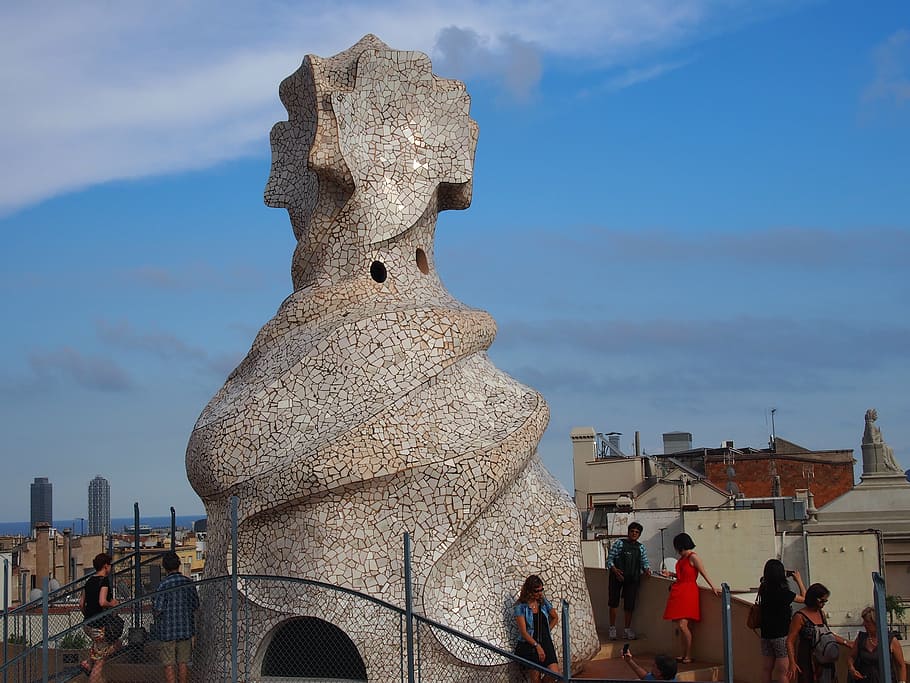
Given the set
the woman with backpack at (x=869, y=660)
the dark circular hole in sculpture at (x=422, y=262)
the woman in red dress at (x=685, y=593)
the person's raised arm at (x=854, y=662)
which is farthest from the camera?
the dark circular hole in sculpture at (x=422, y=262)

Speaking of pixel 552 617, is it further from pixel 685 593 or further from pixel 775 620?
pixel 775 620

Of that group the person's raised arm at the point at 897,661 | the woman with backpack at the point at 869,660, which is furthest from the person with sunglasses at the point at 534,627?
the person's raised arm at the point at 897,661

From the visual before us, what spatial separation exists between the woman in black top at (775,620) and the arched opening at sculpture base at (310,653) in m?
4.32

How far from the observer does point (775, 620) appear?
13312 mm

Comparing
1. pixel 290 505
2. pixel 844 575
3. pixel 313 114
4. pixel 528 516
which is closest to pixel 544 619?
pixel 528 516

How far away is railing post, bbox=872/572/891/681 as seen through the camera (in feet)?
34.9

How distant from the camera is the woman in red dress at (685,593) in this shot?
49.7 ft

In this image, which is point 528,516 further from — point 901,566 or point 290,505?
point 901,566

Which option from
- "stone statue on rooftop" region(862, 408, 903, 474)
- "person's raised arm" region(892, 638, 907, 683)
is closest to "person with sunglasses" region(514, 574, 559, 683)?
"person's raised arm" region(892, 638, 907, 683)

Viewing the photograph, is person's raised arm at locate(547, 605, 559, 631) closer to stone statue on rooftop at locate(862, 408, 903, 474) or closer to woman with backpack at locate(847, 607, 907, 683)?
woman with backpack at locate(847, 607, 907, 683)

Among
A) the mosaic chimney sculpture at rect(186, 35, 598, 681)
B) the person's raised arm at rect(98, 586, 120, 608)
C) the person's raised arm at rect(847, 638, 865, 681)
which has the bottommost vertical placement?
the person's raised arm at rect(847, 638, 865, 681)

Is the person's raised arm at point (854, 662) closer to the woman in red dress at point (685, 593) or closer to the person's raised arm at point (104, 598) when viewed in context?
the woman in red dress at point (685, 593)

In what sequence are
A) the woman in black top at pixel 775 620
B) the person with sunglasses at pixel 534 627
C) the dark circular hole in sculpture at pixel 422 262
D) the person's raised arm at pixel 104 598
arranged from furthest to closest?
the dark circular hole in sculpture at pixel 422 262 < the person's raised arm at pixel 104 598 < the person with sunglasses at pixel 534 627 < the woman in black top at pixel 775 620

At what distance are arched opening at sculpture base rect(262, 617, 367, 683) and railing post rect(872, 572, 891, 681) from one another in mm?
5752
